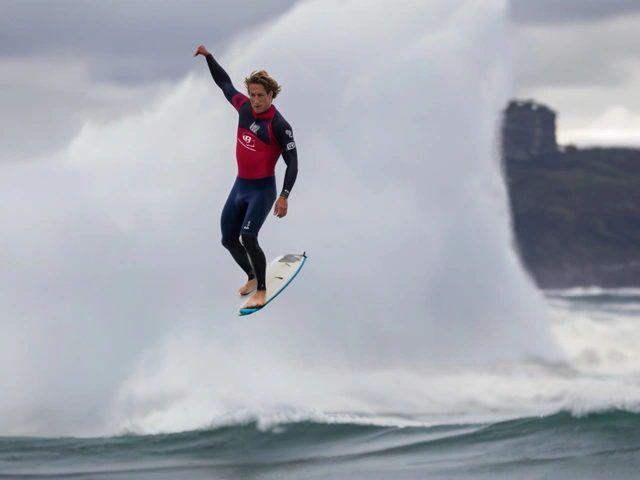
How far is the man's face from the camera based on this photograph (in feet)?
39.2

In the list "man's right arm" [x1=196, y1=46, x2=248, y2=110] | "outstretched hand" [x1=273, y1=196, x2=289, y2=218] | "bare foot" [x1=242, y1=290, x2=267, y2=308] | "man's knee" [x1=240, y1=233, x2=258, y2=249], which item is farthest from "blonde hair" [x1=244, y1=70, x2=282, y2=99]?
"bare foot" [x1=242, y1=290, x2=267, y2=308]

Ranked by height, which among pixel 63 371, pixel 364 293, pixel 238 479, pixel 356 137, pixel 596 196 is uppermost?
pixel 596 196

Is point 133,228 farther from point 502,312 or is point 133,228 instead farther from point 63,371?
point 502,312

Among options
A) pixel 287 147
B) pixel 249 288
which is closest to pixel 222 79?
pixel 287 147

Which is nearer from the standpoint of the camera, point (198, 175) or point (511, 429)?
point (511, 429)

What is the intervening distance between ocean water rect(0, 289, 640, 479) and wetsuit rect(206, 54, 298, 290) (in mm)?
3156

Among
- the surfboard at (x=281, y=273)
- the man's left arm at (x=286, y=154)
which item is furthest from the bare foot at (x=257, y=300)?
the man's left arm at (x=286, y=154)

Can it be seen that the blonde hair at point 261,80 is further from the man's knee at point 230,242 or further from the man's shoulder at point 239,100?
the man's knee at point 230,242

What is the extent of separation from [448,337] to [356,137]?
211 inches

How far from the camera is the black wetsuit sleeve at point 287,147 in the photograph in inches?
479

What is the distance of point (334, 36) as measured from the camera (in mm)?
24484

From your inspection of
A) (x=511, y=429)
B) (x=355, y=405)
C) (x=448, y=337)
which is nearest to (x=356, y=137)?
(x=448, y=337)

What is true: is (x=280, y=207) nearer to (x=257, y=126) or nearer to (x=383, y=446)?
(x=257, y=126)

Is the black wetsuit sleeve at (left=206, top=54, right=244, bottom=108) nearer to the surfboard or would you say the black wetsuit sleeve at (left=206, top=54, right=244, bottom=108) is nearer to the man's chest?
the man's chest
